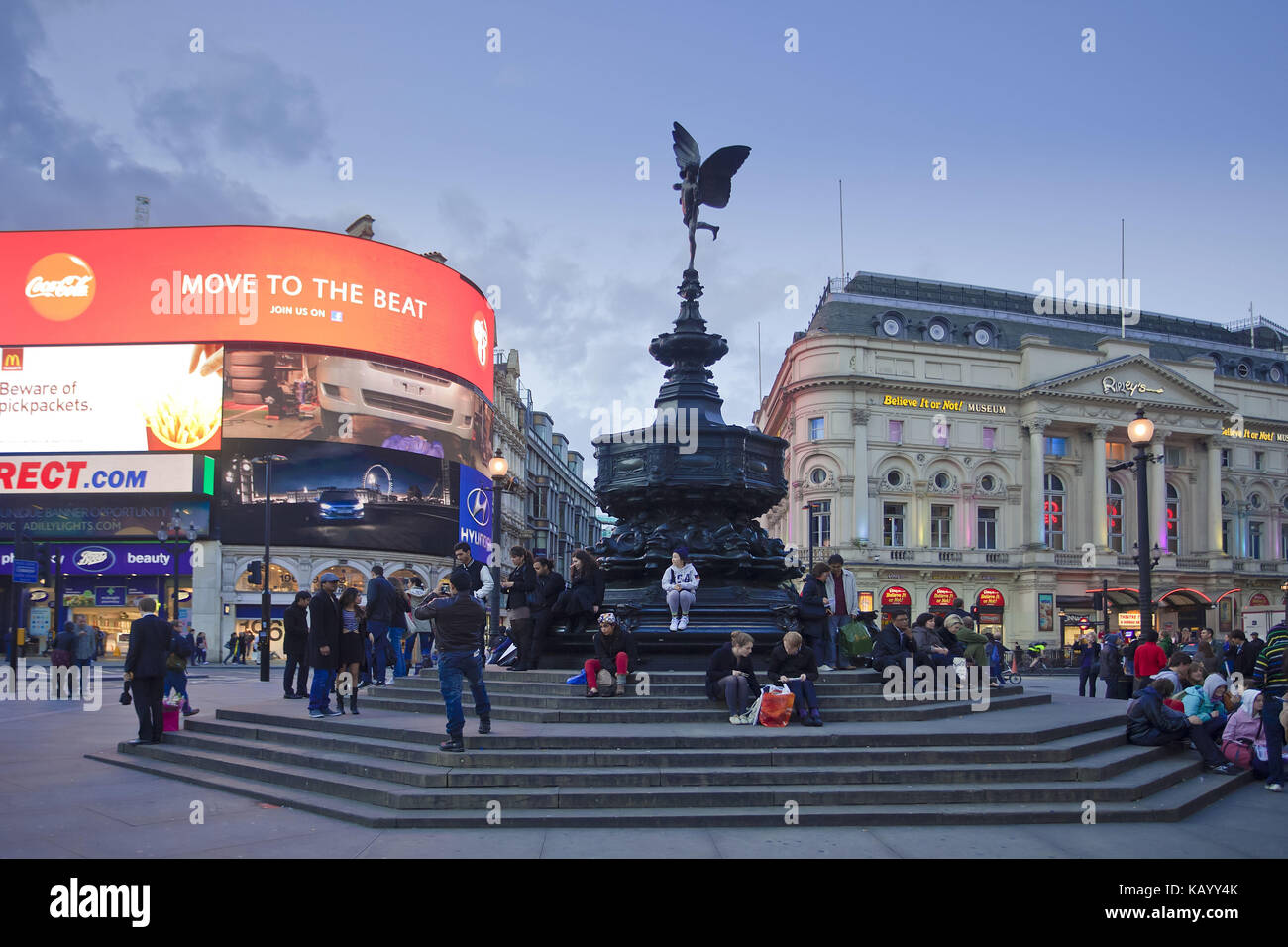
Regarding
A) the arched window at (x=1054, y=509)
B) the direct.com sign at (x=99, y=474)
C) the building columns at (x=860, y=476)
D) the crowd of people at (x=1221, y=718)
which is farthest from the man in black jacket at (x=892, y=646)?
the arched window at (x=1054, y=509)

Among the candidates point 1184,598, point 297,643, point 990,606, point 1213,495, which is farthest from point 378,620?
point 1213,495

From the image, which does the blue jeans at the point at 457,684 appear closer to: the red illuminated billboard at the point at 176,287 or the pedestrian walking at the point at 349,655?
the pedestrian walking at the point at 349,655

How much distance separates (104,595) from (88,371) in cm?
1000

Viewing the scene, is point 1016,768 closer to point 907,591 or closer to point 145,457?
point 145,457

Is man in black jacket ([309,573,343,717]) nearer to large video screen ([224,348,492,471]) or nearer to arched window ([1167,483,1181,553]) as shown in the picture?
large video screen ([224,348,492,471])

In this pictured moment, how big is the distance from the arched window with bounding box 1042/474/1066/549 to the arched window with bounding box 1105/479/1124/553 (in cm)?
278

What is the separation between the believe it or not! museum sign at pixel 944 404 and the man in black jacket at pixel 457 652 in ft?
163

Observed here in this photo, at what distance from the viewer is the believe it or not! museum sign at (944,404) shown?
56.3 metres

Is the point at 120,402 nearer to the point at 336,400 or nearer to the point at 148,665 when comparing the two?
the point at 336,400

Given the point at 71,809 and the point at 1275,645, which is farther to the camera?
the point at 1275,645

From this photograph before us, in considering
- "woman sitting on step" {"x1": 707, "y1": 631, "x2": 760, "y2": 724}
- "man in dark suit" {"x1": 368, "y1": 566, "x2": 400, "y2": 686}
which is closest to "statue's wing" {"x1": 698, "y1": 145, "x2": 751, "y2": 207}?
"woman sitting on step" {"x1": 707, "y1": 631, "x2": 760, "y2": 724}

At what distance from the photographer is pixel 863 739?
29.8 ft

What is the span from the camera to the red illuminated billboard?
148 feet
